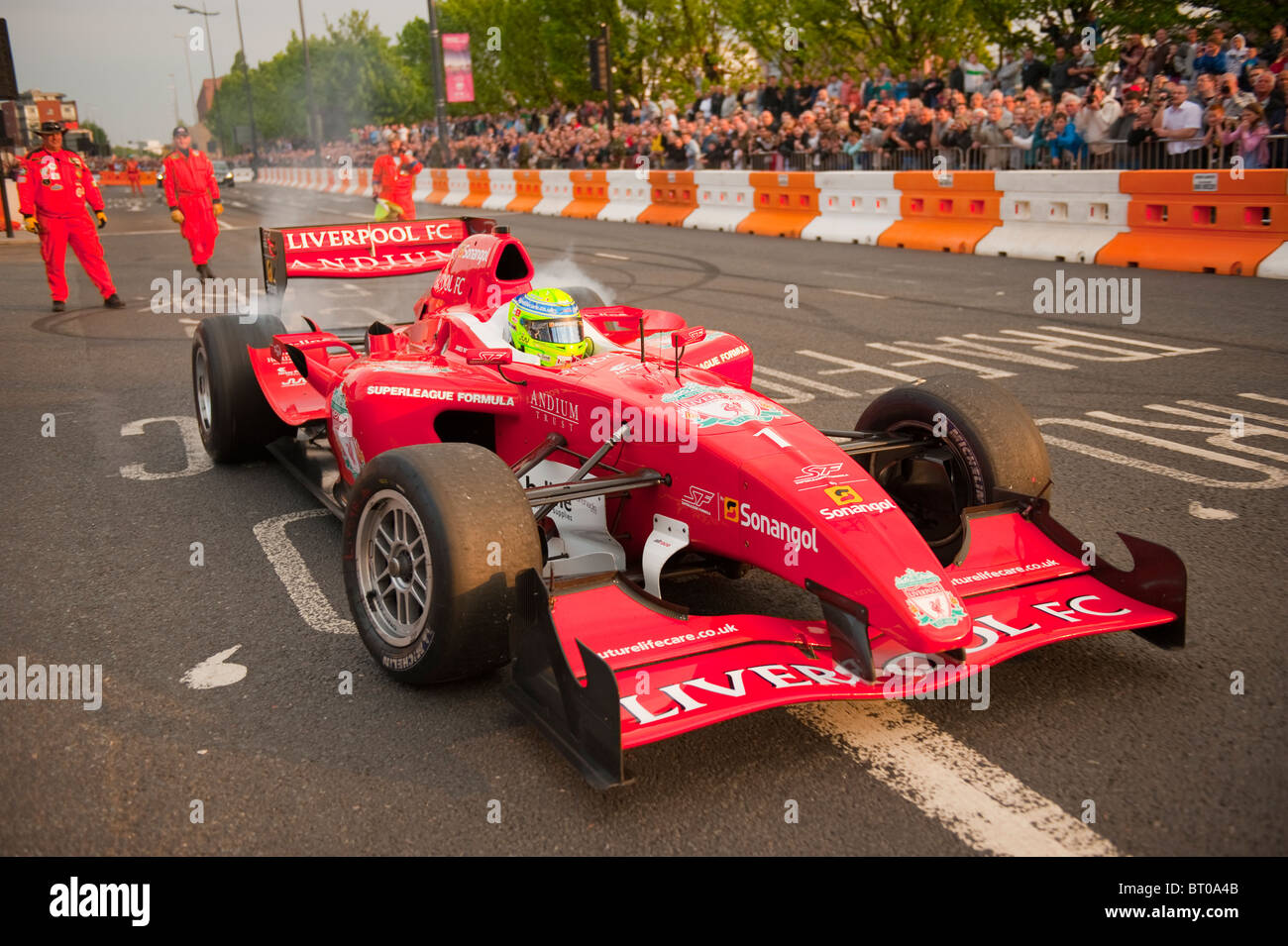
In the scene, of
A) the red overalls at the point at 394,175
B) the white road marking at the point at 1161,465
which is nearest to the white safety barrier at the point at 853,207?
the red overalls at the point at 394,175

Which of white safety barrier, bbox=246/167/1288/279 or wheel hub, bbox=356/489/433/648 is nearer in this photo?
wheel hub, bbox=356/489/433/648

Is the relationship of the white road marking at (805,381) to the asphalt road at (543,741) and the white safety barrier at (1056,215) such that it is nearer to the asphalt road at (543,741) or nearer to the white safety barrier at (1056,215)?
the asphalt road at (543,741)

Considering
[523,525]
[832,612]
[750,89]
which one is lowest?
[832,612]

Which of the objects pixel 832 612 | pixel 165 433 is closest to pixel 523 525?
pixel 832 612

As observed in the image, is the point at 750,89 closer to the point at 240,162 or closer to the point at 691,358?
the point at 691,358

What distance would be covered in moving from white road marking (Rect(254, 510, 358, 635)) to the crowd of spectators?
11188mm

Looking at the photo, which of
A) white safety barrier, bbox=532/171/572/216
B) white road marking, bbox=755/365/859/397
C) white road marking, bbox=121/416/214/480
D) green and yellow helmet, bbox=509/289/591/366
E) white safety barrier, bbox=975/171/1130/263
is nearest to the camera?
green and yellow helmet, bbox=509/289/591/366

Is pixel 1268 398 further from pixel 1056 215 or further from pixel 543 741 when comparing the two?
pixel 1056 215

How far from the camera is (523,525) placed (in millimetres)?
3473

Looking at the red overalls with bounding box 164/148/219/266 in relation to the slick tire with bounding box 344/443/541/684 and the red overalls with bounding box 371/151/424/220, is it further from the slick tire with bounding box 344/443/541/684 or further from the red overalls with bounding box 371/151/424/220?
the slick tire with bounding box 344/443/541/684

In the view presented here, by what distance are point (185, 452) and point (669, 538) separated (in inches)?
161

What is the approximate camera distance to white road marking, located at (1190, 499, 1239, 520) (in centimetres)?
498

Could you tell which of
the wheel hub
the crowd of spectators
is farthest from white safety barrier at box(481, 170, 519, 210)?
the wheel hub
